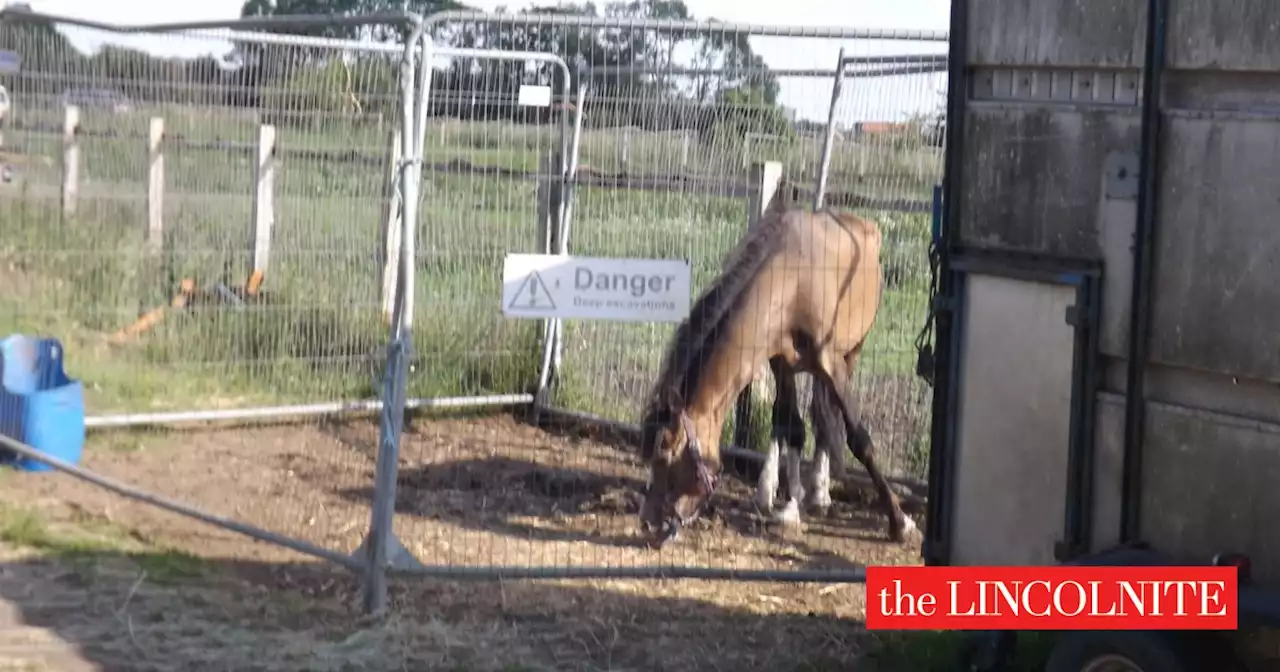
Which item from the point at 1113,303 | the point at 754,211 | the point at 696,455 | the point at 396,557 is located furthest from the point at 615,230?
the point at 1113,303

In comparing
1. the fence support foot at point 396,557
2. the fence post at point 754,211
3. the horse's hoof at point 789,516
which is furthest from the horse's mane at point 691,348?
the fence support foot at point 396,557

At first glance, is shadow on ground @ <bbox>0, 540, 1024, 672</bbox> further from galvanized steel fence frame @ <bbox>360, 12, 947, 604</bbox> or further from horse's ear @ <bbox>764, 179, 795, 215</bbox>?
horse's ear @ <bbox>764, 179, 795, 215</bbox>

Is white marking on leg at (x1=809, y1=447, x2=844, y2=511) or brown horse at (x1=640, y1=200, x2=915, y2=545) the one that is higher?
brown horse at (x1=640, y1=200, x2=915, y2=545)

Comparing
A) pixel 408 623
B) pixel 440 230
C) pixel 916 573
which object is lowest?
pixel 408 623

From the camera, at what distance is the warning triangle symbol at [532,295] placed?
5.74m

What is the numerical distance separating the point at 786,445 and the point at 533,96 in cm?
276

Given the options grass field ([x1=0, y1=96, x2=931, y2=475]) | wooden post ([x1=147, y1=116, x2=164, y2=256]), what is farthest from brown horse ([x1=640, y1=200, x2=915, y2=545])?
wooden post ([x1=147, y1=116, x2=164, y2=256])

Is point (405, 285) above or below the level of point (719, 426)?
above

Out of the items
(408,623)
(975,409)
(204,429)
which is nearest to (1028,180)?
(975,409)

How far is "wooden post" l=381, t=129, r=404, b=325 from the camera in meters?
6.10

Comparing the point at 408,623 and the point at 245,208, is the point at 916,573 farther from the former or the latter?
the point at 245,208

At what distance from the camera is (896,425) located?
802 centimetres

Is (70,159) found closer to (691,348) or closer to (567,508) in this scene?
(567,508)

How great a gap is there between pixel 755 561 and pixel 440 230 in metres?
2.32
